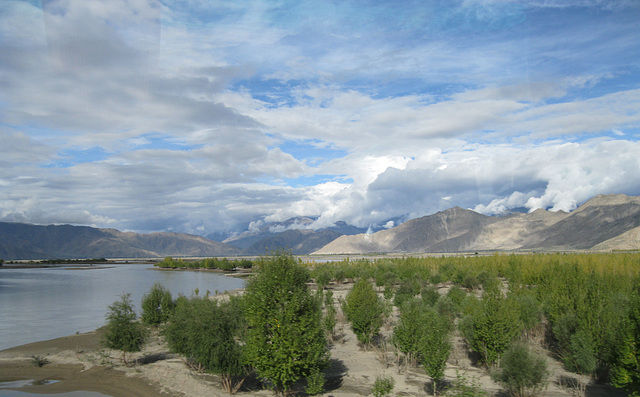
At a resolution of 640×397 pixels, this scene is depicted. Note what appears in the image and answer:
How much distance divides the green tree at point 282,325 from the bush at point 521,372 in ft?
30.0

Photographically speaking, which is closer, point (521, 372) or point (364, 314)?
point (521, 372)

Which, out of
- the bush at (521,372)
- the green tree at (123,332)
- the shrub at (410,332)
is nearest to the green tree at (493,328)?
the shrub at (410,332)

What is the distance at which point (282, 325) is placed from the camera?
1973 cm

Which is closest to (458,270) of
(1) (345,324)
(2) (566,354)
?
(1) (345,324)

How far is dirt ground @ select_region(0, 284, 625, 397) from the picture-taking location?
23.0m

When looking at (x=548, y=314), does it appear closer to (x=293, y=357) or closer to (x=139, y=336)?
(x=293, y=357)

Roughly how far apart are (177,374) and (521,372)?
798 inches

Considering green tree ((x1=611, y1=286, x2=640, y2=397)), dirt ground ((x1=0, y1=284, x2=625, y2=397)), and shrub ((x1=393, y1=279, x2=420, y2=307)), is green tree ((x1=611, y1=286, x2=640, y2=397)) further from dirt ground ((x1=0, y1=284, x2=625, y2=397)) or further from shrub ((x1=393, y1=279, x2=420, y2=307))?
shrub ((x1=393, y1=279, x2=420, y2=307))

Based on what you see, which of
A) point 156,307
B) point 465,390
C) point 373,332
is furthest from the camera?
point 156,307

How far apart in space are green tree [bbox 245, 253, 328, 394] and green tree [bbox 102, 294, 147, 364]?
37.2ft

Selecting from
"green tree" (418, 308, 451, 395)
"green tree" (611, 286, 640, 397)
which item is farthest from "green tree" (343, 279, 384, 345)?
"green tree" (611, 286, 640, 397)

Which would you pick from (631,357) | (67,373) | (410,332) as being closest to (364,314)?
(410,332)

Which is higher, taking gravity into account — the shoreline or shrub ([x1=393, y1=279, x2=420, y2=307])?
shrub ([x1=393, y1=279, x2=420, y2=307])

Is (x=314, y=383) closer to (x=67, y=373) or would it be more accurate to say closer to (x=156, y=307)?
(x=67, y=373)
